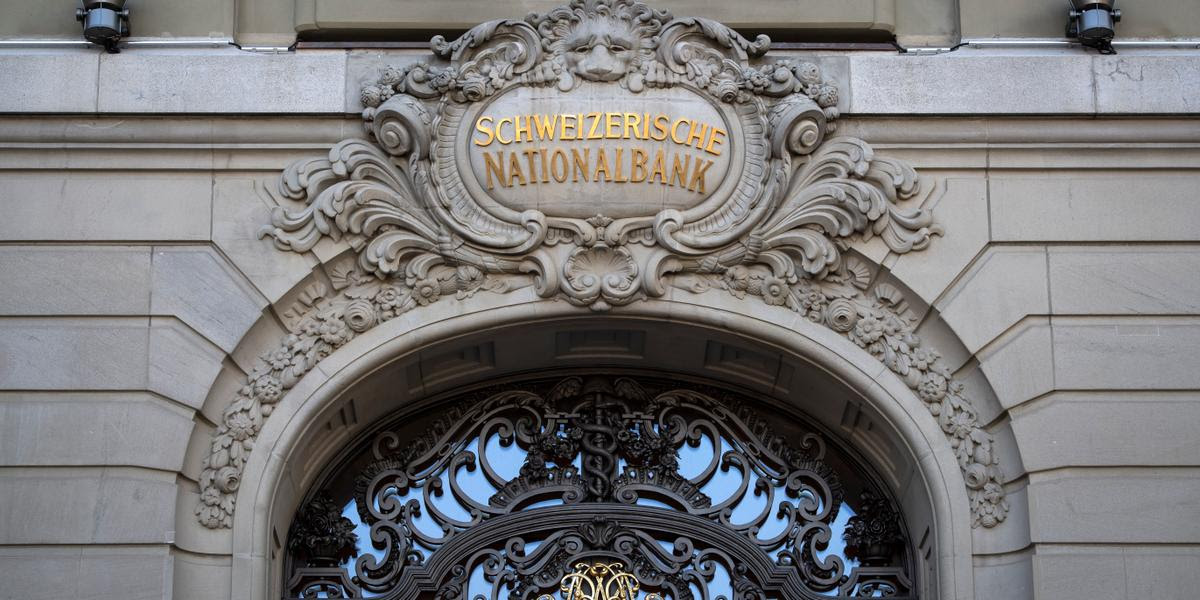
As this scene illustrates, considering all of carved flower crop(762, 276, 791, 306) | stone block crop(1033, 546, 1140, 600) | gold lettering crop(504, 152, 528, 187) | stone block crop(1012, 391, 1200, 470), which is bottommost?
stone block crop(1033, 546, 1140, 600)

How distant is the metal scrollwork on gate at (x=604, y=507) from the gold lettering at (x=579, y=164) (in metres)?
1.55

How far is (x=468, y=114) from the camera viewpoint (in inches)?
469

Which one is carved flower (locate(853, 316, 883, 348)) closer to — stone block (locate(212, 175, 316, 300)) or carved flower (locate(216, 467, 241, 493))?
stone block (locate(212, 175, 316, 300))

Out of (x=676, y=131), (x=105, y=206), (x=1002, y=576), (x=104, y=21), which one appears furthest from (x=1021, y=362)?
(x=104, y=21)

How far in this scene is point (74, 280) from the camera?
11.6 meters

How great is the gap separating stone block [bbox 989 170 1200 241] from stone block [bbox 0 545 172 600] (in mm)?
5284

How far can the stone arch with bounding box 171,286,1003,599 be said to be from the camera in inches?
448

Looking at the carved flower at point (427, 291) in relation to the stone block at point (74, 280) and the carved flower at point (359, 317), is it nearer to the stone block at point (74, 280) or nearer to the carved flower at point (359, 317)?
the carved flower at point (359, 317)

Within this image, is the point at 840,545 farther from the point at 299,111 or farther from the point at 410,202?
the point at 299,111

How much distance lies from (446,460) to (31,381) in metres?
2.67

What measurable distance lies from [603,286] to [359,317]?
1473 mm

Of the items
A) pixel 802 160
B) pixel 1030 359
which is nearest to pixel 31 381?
pixel 802 160

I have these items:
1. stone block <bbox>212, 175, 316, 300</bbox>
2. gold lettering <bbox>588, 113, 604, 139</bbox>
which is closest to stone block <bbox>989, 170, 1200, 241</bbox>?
gold lettering <bbox>588, 113, 604, 139</bbox>

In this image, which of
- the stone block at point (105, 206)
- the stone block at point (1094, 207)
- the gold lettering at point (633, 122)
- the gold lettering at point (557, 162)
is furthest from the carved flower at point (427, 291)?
the stone block at point (1094, 207)
